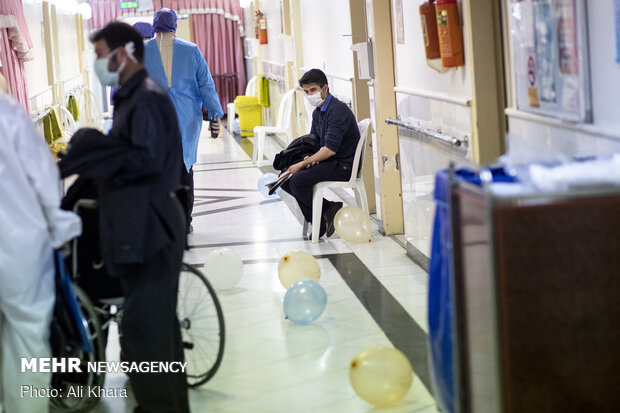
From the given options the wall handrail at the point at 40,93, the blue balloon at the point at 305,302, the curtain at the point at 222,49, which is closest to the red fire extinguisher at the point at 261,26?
the curtain at the point at 222,49

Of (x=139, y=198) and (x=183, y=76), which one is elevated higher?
→ (x=183, y=76)

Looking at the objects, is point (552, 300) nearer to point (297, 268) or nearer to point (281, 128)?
point (297, 268)

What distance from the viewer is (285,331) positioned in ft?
14.6

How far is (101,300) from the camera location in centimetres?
342

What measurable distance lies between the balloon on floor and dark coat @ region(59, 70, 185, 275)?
6.31ft

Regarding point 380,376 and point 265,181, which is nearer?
point 380,376

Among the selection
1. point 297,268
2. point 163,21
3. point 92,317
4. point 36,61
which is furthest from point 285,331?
point 36,61

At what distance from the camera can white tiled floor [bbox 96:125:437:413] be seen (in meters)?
3.53

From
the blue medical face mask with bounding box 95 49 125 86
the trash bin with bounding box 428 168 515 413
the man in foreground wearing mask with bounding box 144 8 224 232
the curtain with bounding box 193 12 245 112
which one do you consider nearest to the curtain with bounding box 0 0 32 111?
the man in foreground wearing mask with bounding box 144 8 224 232

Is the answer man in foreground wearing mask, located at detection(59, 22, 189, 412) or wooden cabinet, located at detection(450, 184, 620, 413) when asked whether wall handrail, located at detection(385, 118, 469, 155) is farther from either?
wooden cabinet, located at detection(450, 184, 620, 413)

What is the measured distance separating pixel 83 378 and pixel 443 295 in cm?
151

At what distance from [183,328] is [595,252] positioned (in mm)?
1891

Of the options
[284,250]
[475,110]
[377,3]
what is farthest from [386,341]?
[377,3]

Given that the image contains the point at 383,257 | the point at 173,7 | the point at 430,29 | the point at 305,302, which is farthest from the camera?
the point at 173,7
